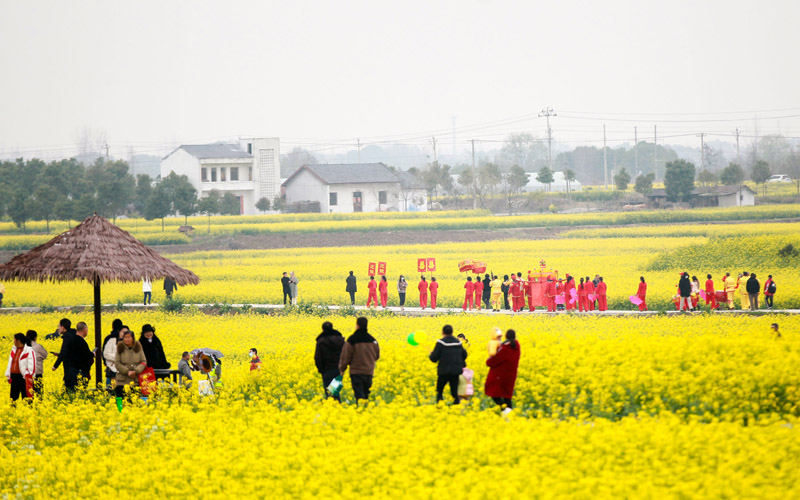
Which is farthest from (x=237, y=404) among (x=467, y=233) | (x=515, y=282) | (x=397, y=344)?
(x=467, y=233)

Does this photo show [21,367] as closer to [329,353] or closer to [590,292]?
[329,353]

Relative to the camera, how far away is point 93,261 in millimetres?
19641

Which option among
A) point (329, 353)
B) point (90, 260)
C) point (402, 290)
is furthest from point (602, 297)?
point (90, 260)

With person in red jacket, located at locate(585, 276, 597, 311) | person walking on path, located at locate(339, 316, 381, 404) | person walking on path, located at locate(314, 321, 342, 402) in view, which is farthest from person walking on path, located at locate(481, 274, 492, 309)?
person walking on path, located at locate(339, 316, 381, 404)

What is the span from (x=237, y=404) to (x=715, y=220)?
5916cm

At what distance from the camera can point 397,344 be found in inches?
736

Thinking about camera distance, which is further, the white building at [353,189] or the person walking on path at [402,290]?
the white building at [353,189]

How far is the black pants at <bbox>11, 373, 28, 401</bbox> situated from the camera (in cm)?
1725

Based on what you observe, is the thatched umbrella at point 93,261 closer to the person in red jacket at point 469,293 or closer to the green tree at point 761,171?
→ the person in red jacket at point 469,293

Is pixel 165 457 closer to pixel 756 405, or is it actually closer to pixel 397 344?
pixel 397 344

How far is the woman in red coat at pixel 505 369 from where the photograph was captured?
45.1 feet

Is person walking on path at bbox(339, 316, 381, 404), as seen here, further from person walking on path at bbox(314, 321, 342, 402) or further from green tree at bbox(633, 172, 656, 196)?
green tree at bbox(633, 172, 656, 196)

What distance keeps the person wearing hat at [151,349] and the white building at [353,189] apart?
72.5 meters

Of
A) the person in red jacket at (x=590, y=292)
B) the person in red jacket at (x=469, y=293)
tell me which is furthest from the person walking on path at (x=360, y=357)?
the person in red jacket at (x=469, y=293)
